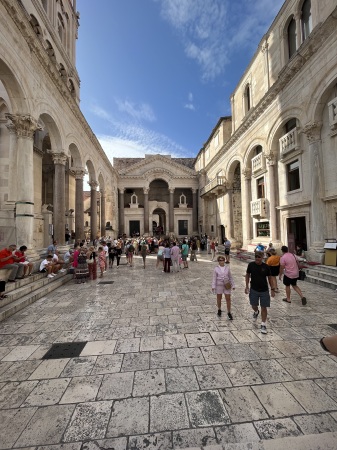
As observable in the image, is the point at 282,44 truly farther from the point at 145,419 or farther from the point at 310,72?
the point at 145,419

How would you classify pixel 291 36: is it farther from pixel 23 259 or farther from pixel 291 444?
pixel 23 259

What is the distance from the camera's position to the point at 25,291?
7.34 metres

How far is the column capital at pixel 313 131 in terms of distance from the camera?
10494 millimetres

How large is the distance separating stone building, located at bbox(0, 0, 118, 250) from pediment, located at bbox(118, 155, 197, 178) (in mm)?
18070

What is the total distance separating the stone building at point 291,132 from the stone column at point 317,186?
39 millimetres

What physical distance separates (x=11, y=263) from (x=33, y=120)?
6.58 m

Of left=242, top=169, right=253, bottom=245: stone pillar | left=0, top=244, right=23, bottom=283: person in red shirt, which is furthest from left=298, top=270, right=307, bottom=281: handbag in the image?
left=242, top=169, right=253, bottom=245: stone pillar

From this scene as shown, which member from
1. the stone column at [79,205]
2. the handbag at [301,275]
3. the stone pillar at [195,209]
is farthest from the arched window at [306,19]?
the stone pillar at [195,209]

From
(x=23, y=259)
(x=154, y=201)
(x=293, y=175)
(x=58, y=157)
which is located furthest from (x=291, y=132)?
(x=154, y=201)

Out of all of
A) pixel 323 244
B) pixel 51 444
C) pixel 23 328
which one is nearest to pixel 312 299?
pixel 323 244

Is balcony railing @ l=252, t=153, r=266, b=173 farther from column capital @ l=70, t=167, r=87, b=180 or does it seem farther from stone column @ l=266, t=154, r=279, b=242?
column capital @ l=70, t=167, r=87, b=180

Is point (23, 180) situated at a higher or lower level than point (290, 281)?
higher

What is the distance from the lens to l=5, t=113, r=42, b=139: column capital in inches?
377

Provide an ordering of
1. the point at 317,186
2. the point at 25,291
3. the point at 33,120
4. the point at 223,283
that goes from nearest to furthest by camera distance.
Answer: the point at 223,283, the point at 25,291, the point at 33,120, the point at 317,186
